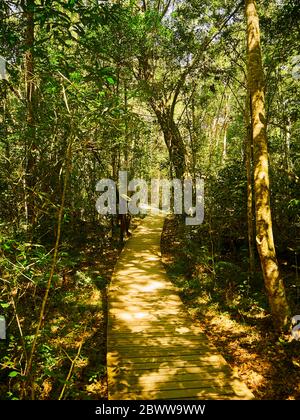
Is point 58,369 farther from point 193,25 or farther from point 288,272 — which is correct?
point 193,25

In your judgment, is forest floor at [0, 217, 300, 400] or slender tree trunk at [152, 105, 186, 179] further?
slender tree trunk at [152, 105, 186, 179]

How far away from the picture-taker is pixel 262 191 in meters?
6.55

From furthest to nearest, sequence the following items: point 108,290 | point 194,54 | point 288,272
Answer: point 194,54
point 288,272
point 108,290

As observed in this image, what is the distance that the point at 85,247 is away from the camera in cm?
1306

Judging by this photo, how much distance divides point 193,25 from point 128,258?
955cm

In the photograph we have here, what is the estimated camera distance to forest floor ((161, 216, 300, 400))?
17.8 ft

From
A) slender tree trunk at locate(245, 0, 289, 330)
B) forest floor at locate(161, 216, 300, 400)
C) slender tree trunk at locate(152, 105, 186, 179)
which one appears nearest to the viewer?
forest floor at locate(161, 216, 300, 400)

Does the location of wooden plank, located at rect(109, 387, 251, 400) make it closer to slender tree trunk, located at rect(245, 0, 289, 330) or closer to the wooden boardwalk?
the wooden boardwalk

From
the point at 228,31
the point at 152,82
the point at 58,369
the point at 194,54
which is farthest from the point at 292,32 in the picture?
the point at 58,369

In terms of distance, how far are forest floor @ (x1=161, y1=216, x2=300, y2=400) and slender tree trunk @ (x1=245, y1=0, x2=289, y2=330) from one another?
52 centimetres

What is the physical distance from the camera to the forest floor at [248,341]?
543 centimetres

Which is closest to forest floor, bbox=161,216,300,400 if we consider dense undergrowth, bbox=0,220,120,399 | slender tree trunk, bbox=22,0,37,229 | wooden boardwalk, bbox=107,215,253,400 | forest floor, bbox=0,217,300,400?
forest floor, bbox=0,217,300,400

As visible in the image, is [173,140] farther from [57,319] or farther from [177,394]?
[177,394]
